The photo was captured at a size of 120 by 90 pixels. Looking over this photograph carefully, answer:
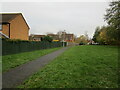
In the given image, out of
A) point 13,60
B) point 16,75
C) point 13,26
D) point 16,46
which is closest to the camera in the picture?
point 16,75

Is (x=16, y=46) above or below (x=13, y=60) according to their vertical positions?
above

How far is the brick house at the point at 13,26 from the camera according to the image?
80.7 feet

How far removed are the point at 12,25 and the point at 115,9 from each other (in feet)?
79.3

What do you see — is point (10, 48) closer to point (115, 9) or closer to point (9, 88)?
point (9, 88)

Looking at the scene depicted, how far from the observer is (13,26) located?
26.1 metres

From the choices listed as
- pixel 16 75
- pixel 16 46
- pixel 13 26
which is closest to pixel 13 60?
pixel 16 75

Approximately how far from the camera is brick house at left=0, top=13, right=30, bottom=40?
968 inches

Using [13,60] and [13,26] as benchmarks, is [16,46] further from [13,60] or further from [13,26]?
[13,26]

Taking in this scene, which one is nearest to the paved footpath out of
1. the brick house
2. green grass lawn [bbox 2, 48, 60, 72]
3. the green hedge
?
green grass lawn [bbox 2, 48, 60, 72]

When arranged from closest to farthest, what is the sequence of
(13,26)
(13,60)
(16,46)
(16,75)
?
(16,75)
(13,60)
(16,46)
(13,26)

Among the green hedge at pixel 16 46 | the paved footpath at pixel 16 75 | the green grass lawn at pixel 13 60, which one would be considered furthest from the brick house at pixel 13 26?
the paved footpath at pixel 16 75

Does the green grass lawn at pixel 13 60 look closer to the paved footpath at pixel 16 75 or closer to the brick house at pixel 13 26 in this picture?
the paved footpath at pixel 16 75

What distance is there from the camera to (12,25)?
25672 mm

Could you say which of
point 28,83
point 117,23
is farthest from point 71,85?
point 117,23
